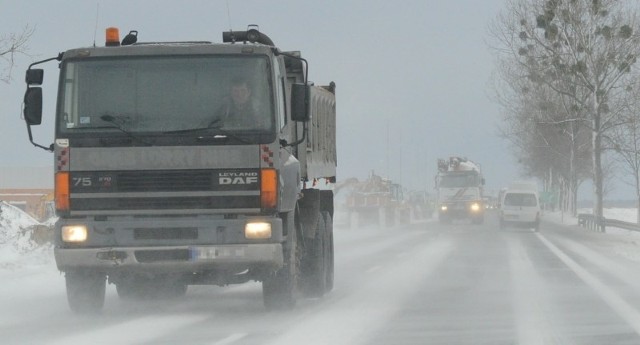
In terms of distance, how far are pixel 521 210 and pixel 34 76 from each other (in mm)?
40315

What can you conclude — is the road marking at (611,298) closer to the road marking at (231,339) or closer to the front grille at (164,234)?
the road marking at (231,339)

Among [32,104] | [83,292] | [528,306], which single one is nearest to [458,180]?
[528,306]

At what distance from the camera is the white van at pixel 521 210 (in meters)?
50.8

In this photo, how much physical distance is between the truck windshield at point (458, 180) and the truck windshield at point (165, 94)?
157ft

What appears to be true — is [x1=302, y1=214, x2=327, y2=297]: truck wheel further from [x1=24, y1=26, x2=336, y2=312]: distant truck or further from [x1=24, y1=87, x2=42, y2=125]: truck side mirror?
[x1=24, y1=87, x2=42, y2=125]: truck side mirror

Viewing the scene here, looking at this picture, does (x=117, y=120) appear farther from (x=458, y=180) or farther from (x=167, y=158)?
(x=458, y=180)

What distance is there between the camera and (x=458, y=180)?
59.8 metres

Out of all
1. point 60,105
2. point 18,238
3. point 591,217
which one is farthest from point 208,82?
point 591,217

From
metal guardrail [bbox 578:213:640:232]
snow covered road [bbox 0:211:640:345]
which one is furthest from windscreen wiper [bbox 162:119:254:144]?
metal guardrail [bbox 578:213:640:232]

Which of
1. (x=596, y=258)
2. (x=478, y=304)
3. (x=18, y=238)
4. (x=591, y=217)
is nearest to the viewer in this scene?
(x=478, y=304)

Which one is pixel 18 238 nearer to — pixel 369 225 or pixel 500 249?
pixel 500 249

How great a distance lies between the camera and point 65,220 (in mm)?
12414

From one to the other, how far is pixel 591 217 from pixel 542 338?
141ft

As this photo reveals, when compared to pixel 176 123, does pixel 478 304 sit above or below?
below
